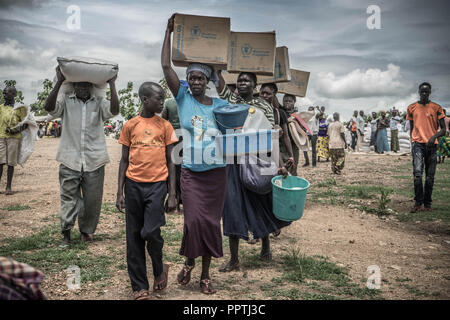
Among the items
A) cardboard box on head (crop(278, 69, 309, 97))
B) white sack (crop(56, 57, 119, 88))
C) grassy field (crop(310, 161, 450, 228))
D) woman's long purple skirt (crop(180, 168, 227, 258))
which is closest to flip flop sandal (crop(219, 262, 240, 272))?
woman's long purple skirt (crop(180, 168, 227, 258))

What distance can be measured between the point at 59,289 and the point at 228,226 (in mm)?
1687

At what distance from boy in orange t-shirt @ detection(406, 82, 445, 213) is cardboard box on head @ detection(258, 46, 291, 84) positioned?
3.38 metres

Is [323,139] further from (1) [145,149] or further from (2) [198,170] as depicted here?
(1) [145,149]

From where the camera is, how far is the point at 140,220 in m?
3.10

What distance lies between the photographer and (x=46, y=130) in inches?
1409

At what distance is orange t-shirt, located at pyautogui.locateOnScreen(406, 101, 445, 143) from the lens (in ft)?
21.0

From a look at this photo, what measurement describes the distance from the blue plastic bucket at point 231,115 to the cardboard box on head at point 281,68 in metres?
1.53

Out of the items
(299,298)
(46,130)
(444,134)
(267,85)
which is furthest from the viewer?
(46,130)

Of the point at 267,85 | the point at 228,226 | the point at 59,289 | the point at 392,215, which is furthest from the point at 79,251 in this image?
the point at 392,215

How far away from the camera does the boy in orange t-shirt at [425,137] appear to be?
6.41 metres

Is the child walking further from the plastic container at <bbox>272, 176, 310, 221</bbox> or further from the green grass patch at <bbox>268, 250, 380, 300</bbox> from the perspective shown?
the plastic container at <bbox>272, 176, 310, 221</bbox>

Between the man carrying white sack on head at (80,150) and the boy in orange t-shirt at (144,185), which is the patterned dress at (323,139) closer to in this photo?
the man carrying white sack on head at (80,150)

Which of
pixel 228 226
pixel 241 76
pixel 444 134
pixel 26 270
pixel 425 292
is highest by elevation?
pixel 241 76
